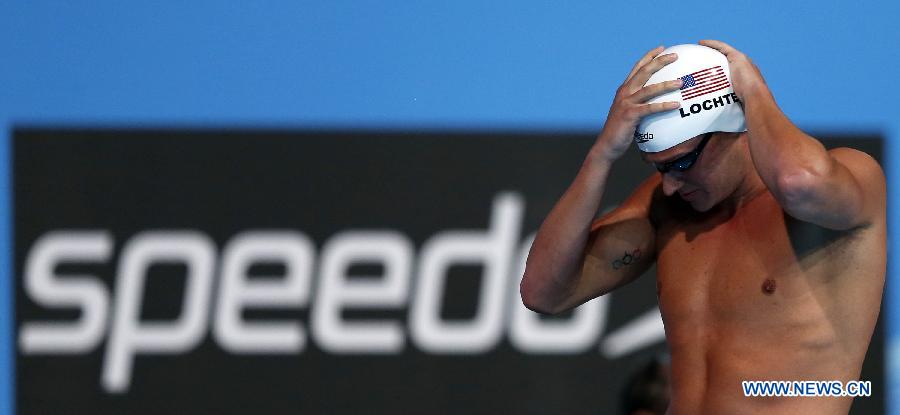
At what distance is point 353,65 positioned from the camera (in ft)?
13.3

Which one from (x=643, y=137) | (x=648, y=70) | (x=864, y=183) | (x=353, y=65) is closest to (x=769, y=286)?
(x=864, y=183)

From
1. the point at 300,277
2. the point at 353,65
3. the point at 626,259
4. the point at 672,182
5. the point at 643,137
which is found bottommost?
the point at 300,277

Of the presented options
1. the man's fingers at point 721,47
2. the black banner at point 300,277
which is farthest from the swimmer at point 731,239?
the black banner at point 300,277

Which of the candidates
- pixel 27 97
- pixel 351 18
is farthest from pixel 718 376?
pixel 27 97

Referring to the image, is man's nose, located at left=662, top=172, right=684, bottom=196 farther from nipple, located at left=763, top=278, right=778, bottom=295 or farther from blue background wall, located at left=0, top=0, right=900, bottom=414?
blue background wall, located at left=0, top=0, right=900, bottom=414

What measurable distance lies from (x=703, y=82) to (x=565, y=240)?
473 millimetres

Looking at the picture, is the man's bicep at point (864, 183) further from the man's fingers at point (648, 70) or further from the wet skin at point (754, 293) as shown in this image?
the man's fingers at point (648, 70)

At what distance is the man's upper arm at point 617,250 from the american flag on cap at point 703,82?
462 mm

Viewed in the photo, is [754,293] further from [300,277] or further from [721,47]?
[300,277]

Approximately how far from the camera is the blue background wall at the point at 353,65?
403cm

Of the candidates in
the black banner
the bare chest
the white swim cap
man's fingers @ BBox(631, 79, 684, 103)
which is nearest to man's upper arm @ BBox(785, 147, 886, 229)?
the bare chest

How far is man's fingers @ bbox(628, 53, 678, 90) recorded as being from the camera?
242 centimetres

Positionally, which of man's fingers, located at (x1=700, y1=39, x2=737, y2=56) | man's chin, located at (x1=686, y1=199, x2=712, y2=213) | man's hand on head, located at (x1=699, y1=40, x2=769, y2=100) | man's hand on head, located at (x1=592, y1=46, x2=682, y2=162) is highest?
man's fingers, located at (x1=700, y1=39, x2=737, y2=56)

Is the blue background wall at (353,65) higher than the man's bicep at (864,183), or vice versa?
the man's bicep at (864,183)
